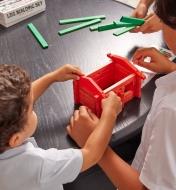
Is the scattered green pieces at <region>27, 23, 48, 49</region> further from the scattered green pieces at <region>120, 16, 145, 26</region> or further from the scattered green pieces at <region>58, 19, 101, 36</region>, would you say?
the scattered green pieces at <region>120, 16, 145, 26</region>

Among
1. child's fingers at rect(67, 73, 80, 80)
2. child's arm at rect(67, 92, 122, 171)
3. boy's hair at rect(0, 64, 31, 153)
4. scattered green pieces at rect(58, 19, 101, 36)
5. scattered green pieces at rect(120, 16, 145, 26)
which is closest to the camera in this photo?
boy's hair at rect(0, 64, 31, 153)

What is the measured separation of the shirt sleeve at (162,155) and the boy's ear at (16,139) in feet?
0.75

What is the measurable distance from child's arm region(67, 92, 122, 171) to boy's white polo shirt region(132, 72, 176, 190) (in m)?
0.08

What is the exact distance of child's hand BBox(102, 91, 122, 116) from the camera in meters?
0.76

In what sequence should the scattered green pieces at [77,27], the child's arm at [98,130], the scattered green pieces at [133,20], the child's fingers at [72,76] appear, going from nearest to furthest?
the child's arm at [98,130], the child's fingers at [72,76], the scattered green pieces at [133,20], the scattered green pieces at [77,27]

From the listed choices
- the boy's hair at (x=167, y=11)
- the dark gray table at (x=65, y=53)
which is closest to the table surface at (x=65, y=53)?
the dark gray table at (x=65, y=53)

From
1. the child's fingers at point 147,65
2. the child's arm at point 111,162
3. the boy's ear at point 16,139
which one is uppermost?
the boy's ear at point 16,139

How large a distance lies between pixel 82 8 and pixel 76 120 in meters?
0.54

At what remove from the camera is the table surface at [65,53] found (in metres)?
0.79

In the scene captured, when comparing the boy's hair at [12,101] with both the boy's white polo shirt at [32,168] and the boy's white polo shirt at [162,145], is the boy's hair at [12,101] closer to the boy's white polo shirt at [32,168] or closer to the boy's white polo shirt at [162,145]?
the boy's white polo shirt at [32,168]

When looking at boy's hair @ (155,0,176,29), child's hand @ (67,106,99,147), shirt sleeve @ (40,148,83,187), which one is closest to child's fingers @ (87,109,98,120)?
child's hand @ (67,106,99,147)

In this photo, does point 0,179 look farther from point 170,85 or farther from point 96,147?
point 170,85

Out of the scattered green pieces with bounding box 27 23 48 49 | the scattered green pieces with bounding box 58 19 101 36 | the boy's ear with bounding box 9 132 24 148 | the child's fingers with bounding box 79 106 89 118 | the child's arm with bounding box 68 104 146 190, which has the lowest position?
the child's arm with bounding box 68 104 146 190

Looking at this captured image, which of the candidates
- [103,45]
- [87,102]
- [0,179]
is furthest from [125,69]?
[0,179]
